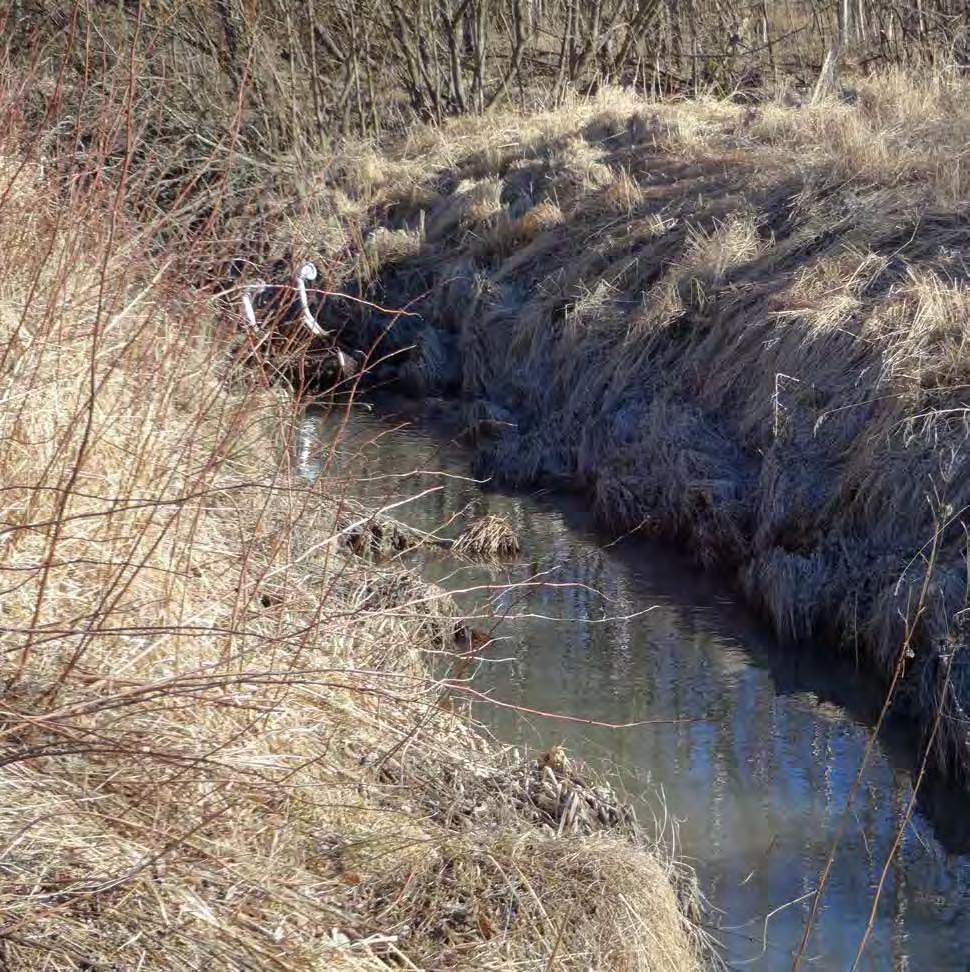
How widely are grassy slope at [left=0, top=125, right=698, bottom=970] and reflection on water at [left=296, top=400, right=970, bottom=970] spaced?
451mm

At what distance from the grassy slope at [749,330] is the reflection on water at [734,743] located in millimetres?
284

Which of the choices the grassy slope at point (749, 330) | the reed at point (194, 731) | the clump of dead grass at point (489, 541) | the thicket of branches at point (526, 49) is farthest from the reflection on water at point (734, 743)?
the thicket of branches at point (526, 49)

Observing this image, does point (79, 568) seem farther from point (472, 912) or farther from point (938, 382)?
point (938, 382)

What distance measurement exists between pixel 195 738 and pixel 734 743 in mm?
2803

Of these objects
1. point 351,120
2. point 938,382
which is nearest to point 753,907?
point 938,382

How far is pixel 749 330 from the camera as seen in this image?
7941 millimetres

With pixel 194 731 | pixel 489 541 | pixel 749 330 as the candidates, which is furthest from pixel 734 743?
Answer: pixel 749 330

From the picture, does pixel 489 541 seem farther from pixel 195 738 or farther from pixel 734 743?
pixel 195 738

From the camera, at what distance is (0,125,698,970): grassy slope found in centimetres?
259

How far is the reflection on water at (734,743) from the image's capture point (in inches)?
161

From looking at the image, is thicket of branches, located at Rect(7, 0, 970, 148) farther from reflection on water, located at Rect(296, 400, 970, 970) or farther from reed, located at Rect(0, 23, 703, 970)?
reed, located at Rect(0, 23, 703, 970)

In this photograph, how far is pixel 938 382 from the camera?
6465 mm

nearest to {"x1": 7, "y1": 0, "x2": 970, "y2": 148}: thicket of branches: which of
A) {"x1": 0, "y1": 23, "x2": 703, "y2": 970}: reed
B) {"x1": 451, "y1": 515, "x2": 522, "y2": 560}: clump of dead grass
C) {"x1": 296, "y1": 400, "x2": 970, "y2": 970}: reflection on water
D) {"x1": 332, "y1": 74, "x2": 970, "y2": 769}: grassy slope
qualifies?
{"x1": 332, "y1": 74, "x2": 970, "y2": 769}: grassy slope

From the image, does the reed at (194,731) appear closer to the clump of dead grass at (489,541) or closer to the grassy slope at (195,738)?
the grassy slope at (195,738)
